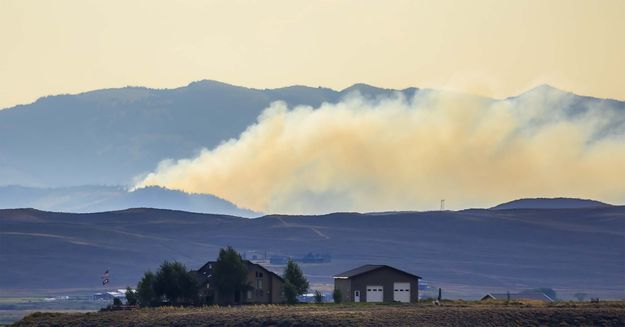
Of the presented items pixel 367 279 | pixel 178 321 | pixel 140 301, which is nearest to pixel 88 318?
pixel 178 321

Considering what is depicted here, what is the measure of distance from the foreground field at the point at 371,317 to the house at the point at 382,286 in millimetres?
21887

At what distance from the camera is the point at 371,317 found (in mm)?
119812

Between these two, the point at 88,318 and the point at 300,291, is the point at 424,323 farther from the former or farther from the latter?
the point at 300,291

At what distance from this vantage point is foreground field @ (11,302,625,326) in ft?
389

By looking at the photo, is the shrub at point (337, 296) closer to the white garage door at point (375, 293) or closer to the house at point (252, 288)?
the white garage door at point (375, 293)

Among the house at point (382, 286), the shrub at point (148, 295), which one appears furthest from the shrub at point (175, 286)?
the house at point (382, 286)

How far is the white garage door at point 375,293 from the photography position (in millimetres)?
153375

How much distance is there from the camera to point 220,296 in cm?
15800

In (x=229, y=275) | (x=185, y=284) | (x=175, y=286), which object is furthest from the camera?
(x=229, y=275)

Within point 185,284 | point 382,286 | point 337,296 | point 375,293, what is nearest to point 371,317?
point 375,293

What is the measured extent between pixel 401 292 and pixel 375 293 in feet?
9.26

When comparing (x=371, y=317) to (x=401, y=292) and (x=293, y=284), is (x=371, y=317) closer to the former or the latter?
(x=401, y=292)

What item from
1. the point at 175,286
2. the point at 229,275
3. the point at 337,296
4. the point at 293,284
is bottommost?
the point at 337,296

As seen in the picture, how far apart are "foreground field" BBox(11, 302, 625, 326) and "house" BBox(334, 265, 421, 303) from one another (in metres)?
21.9
